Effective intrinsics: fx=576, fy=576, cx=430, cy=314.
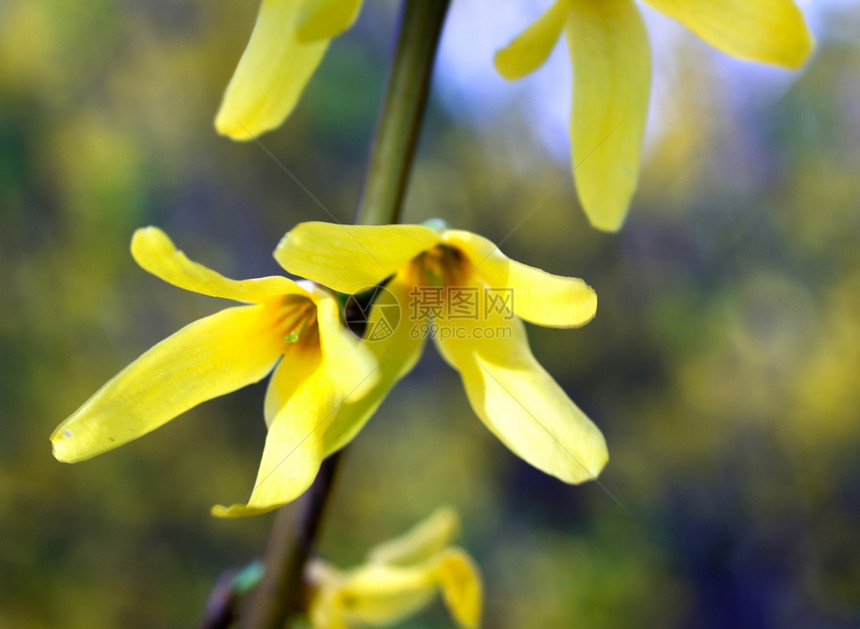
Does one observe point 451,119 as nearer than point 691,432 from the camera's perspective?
No

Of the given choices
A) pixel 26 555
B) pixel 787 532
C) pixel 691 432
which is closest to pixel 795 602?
pixel 787 532

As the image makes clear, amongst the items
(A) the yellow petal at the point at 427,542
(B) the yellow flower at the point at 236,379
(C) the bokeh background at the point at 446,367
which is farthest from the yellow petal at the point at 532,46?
(C) the bokeh background at the point at 446,367

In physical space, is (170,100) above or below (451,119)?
above

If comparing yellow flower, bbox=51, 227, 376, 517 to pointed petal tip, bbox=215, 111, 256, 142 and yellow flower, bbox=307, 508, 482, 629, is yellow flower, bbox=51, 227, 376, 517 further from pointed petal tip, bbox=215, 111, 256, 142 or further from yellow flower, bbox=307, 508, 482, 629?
yellow flower, bbox=307, 508, 482, 629

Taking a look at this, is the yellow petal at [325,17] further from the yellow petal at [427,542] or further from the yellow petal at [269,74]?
the yellow petal at [427,542]

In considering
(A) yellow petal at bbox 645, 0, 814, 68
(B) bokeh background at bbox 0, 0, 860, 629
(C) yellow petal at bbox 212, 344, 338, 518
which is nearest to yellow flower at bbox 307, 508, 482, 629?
(C) yellow petal at bbox 212, 344, 338, 518

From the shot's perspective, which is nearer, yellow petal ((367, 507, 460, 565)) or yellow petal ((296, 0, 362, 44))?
yellow petal ((296, 0, 362, 44))

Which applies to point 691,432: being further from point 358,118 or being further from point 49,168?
point 49,168
